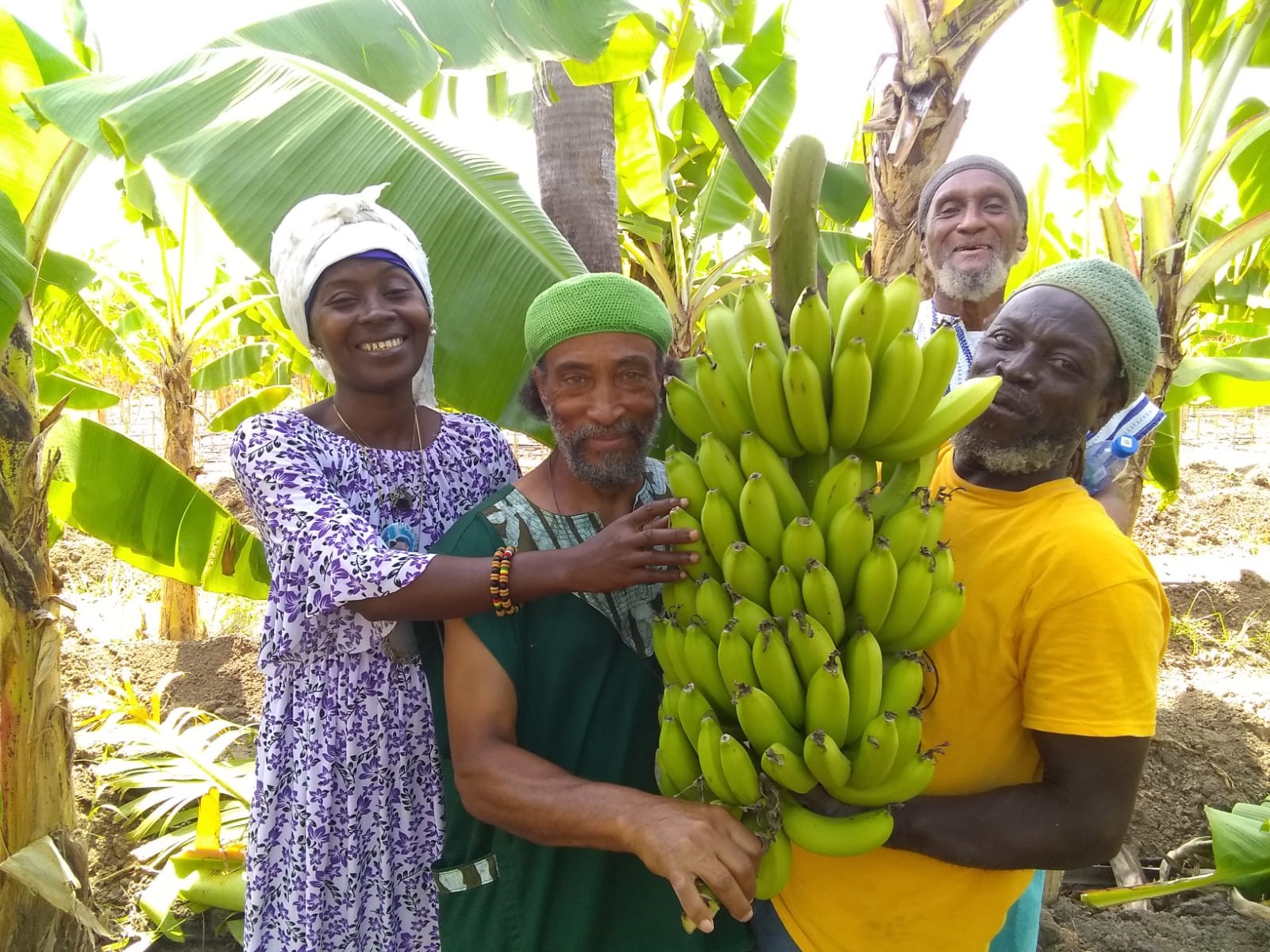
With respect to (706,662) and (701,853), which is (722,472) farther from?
(701,853)

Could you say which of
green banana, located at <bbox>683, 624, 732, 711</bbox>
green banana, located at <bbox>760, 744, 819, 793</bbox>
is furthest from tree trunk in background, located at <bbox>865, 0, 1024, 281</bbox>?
green banana, located at <bbox>760, 744, 819, 793</bbox>

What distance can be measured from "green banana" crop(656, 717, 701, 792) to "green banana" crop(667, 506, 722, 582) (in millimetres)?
260

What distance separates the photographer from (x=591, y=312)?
1.79m

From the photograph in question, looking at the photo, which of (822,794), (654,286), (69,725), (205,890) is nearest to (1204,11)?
(654,286)

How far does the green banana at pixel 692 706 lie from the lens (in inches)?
54.0

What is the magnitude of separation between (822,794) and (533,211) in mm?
2065

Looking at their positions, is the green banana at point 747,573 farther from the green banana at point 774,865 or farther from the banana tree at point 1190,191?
the banana tree at point 1190,191

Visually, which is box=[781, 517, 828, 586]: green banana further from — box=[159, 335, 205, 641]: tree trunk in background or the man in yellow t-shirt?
box=[159, 335, 205, 641]: tree trunk in background

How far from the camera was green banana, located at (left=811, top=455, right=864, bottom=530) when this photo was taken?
53.9 inches

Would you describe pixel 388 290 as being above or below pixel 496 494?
above

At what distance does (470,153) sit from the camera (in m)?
2.84

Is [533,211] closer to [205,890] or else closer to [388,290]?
[388,290]

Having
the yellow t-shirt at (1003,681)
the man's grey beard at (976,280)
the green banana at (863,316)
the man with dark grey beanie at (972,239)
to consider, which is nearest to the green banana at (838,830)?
the yellow t-shirt at (1003,681)

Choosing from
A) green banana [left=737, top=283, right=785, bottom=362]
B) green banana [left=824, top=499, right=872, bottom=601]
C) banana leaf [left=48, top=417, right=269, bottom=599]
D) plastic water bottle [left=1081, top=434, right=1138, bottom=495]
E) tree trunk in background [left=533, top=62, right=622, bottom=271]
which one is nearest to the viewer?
green banana [left=824, top=499, right=872, bottom=601]
